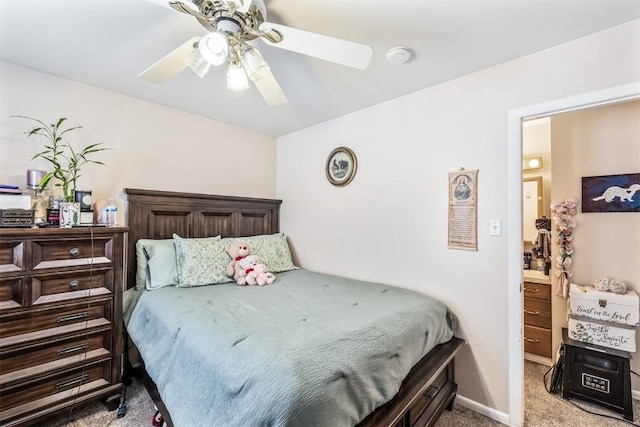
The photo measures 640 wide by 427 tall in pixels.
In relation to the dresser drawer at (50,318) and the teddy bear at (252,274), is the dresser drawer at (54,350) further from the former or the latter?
the teddy bear at (252,274)

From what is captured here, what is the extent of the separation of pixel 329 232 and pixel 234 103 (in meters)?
1.56

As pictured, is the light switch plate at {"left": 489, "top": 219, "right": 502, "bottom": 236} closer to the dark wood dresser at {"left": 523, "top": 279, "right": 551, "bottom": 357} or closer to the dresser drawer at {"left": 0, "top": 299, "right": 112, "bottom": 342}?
the dark wood dresser at {"left": 523, "top": 279, "right": 551, "bottom": 357}

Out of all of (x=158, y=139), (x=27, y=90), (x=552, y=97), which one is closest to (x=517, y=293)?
(x=552, y=97)

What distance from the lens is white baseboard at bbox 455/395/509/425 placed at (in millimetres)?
1894

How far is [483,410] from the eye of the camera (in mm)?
1975

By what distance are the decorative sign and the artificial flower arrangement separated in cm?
116

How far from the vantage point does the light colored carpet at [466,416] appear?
183 centimetres

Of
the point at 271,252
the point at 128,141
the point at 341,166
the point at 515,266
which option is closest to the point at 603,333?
the point at 515,266

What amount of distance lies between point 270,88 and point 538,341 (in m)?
3.27

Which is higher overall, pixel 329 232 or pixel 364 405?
pixel 329 232

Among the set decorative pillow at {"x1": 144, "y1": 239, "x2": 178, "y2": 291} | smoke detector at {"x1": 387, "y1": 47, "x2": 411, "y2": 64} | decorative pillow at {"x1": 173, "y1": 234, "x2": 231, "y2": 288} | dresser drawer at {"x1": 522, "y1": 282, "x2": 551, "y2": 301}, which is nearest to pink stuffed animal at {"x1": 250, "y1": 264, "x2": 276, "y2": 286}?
decorative pillow at {"x1": 173, "y1": 234, "x2": 231, "y2": 288}

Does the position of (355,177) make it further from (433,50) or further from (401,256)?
(433,50)

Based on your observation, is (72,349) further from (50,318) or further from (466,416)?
(466,416)

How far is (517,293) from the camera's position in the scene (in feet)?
6.07
